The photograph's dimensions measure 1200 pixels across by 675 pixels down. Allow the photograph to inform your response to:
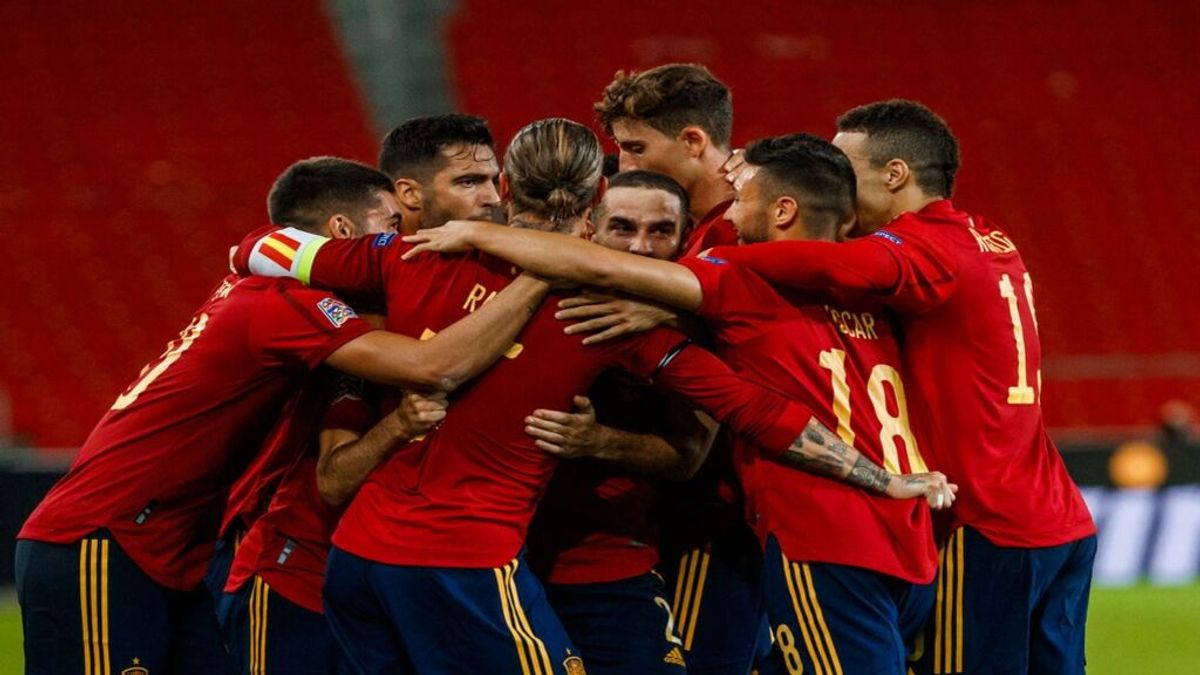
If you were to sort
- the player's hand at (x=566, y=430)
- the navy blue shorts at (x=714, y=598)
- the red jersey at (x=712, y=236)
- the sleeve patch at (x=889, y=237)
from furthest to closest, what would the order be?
the navy blue shorts at (x=714, y=598) < the red jersey at (x=712, y=236) < the sleeve patch at (x=889, y=237) < the player's hand at (x=566, y=430)

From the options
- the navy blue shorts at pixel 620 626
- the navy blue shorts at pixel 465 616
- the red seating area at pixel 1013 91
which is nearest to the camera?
the navy blue shorts at pixel 465 616

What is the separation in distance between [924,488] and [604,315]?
965mm

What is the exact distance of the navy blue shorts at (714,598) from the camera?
5.02 m

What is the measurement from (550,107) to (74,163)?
14.2 feet

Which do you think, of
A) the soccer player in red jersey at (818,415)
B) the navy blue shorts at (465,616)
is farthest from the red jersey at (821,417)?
the navy blue shorts at (465,616)

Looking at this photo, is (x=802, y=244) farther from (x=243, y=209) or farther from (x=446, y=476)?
(x=243, y=209)

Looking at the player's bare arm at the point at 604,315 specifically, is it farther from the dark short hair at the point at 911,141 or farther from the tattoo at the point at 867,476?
the dark short hair at the point at 911,141

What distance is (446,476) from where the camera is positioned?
410 centimetres

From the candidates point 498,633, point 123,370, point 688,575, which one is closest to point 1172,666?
point 688,575

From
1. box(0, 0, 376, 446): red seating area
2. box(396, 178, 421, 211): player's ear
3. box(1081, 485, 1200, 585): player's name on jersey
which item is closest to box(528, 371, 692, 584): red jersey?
box(396, 178, 421, 211): player's ear

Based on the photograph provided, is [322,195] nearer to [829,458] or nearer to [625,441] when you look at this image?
[625,441]

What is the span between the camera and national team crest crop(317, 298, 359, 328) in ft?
13.8

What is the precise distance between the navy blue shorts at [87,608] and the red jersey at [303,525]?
289 mm

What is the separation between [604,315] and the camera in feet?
13.4
